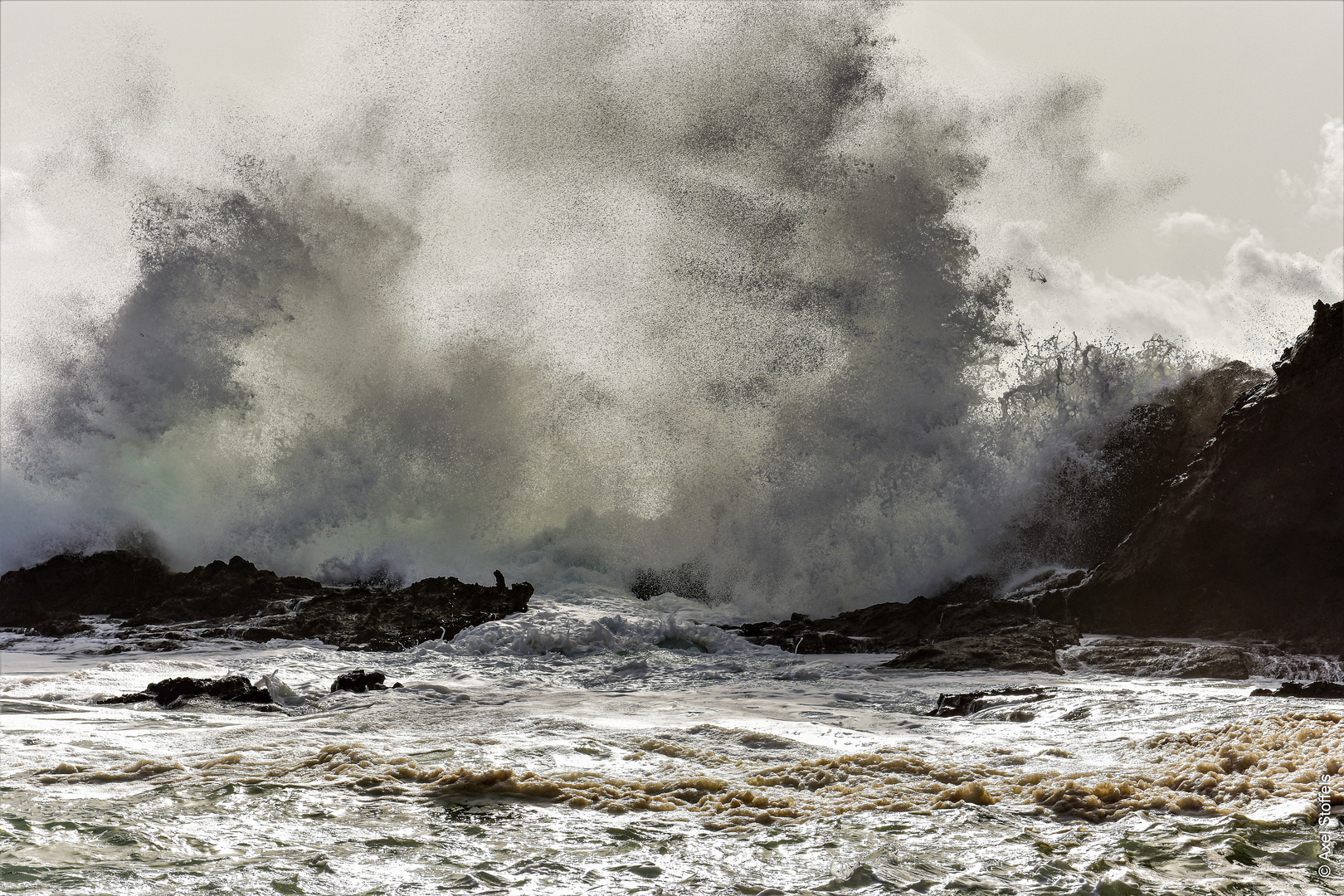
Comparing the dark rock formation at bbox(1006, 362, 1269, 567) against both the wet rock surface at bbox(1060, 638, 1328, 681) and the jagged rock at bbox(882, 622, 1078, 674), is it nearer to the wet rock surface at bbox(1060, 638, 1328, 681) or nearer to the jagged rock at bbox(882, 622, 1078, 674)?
the jagged rock at bbox(882, 622, 1078, 674)

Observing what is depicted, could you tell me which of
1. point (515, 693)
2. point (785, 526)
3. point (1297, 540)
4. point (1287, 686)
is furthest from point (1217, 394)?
point (515, 693)

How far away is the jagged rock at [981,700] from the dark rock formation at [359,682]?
17.8ft

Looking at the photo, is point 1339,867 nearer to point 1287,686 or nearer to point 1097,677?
point 1287,686

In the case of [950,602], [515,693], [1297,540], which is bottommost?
[515,693]

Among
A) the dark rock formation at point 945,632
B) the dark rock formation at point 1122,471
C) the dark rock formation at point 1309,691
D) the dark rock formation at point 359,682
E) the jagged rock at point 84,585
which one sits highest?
the dark rock formation at point 1122,471

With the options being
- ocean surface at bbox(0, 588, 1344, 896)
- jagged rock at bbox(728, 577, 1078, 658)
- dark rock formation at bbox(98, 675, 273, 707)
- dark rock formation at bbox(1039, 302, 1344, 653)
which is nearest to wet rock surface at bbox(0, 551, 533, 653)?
dark rock formation at bbox(98, 675, 273, 707)

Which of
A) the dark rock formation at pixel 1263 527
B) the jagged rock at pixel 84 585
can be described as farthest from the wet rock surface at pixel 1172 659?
the jagged rock at pixel 84 585

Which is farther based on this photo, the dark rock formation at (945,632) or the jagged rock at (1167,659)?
the dark rock formation at (945,632)

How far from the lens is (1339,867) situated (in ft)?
9.70

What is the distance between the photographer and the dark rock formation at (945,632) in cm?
1005

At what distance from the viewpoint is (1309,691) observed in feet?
23.2

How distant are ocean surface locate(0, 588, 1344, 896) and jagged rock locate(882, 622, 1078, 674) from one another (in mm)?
1379

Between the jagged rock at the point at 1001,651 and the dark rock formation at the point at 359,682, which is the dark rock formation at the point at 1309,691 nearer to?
the jagged rock at the point at 1001,651

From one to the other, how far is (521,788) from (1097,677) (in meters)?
6.71
